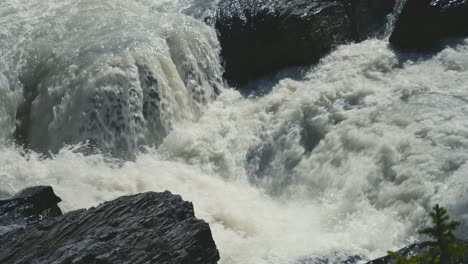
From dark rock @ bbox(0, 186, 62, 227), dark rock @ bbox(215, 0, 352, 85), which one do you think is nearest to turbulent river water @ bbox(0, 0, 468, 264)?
dark rock @ bbox(215, 0, 352, 85)

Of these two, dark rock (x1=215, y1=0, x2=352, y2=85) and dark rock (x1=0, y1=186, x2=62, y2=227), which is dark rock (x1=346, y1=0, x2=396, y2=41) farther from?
dark rock (x1=0, y1=186, x2=62, y2=227)

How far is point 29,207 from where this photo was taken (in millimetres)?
8734

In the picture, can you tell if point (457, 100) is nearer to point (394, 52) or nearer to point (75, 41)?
point (394, 52)

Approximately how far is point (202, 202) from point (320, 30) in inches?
220

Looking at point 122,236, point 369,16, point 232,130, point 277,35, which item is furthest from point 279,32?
point 122,236

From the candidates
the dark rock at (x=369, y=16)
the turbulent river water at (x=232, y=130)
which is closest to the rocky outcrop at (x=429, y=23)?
the turbulent river water at (x=232, y=130)

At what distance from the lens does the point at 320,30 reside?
1455cm

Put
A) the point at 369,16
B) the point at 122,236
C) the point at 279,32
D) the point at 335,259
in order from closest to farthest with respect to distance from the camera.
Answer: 1. the point at 122,236
2. the point at 335,259
3. the point at 279,32
4. the point at 369,16

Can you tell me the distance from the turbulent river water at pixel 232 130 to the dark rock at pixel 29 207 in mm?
1068

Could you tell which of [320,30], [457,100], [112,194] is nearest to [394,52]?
[320,30]

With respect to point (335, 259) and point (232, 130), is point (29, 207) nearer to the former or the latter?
point (335, 259)

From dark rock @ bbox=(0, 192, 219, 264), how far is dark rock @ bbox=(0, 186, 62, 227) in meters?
0.67

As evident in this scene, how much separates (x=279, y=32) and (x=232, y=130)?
2.81 metres

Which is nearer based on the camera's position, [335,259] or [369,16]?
[335,259]
